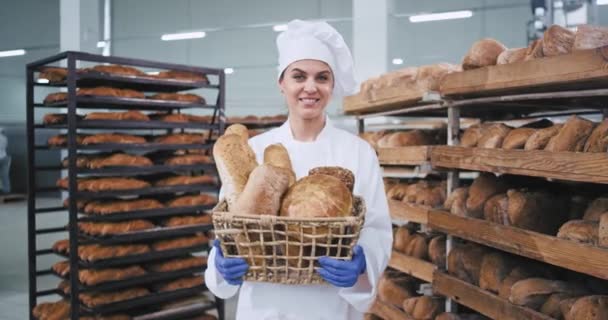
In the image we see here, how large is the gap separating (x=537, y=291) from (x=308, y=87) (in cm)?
117

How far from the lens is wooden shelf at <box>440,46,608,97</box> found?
1769mm

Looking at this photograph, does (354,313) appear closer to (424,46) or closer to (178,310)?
(178,310)

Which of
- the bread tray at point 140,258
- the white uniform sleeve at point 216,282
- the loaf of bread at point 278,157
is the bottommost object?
the bread tray at point 140,258

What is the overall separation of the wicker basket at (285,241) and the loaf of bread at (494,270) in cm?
114

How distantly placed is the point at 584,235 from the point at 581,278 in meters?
0.45

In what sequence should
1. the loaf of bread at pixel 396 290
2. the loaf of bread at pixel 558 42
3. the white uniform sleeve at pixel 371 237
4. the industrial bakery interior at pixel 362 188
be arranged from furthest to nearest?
1. the loaf of bread at pixel 396 290
2. the loaf of bread at pixel 558 42
3. the white uniform sleeve at pixel 371 237
4. the industrial bakery interior at pixel 362 188

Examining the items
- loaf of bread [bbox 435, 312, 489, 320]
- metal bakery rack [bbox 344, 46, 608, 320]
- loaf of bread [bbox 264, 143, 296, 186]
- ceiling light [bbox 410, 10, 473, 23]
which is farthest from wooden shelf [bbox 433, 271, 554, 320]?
ceiling light [bbox 410, 10, 473, 23]

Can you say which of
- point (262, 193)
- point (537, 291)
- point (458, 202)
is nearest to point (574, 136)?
point (537, 291)

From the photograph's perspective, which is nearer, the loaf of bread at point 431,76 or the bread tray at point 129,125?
the loaf of bread at point 431,76

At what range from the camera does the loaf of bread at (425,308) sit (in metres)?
2.80

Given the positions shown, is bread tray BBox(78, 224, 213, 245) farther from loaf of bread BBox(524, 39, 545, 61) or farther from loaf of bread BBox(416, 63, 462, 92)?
loaf of bread BBox(524, 39, 545, 61)

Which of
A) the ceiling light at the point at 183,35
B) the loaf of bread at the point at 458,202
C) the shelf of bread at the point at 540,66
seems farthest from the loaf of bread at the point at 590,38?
the ceiling light at the point at 183,35

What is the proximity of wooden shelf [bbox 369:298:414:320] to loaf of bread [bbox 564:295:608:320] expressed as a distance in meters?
1.15

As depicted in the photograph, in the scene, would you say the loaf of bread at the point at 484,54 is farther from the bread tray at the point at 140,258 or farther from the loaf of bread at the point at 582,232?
the bread tray at the point at 140,258
